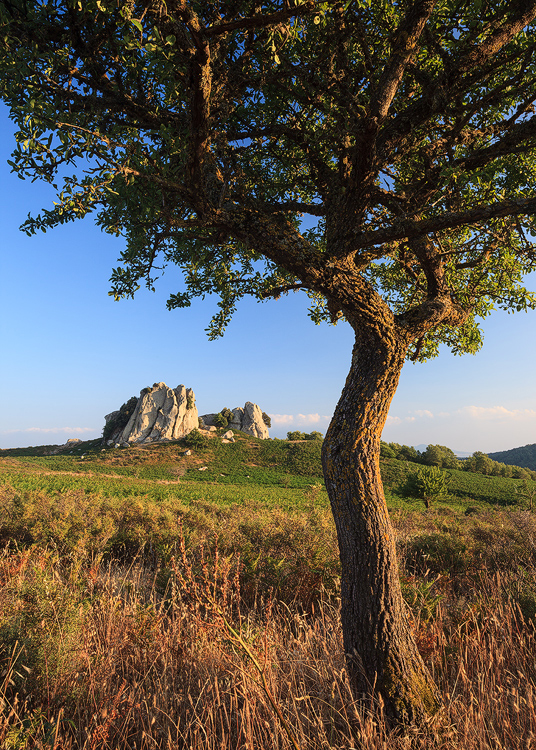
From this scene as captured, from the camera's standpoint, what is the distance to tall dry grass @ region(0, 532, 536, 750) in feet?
7.86

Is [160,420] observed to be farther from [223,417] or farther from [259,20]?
[259,20]

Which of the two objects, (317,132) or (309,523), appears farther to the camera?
(309,523)

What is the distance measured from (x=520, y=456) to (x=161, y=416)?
98.8 m

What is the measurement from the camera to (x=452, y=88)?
4.31 m

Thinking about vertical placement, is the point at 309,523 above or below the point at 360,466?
below

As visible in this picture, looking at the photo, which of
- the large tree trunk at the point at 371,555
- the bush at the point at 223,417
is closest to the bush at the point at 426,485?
the large tree trunk at the point at 371,555

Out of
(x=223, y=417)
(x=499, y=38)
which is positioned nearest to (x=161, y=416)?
(x=223, y=417)

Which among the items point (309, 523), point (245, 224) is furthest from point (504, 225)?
point (309, 523)

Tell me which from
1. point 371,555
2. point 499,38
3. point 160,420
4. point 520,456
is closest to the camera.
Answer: point 371,555

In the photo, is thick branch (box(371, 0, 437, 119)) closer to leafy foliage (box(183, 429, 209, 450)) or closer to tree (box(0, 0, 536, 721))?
tree (box(0, 0, 536, 721))

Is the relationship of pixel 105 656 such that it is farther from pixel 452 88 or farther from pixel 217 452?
pixel 217 452

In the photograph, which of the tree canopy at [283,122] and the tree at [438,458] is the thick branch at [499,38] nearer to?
the tree canopy at [283,122]

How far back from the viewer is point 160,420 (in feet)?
215

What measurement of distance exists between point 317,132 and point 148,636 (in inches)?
260
